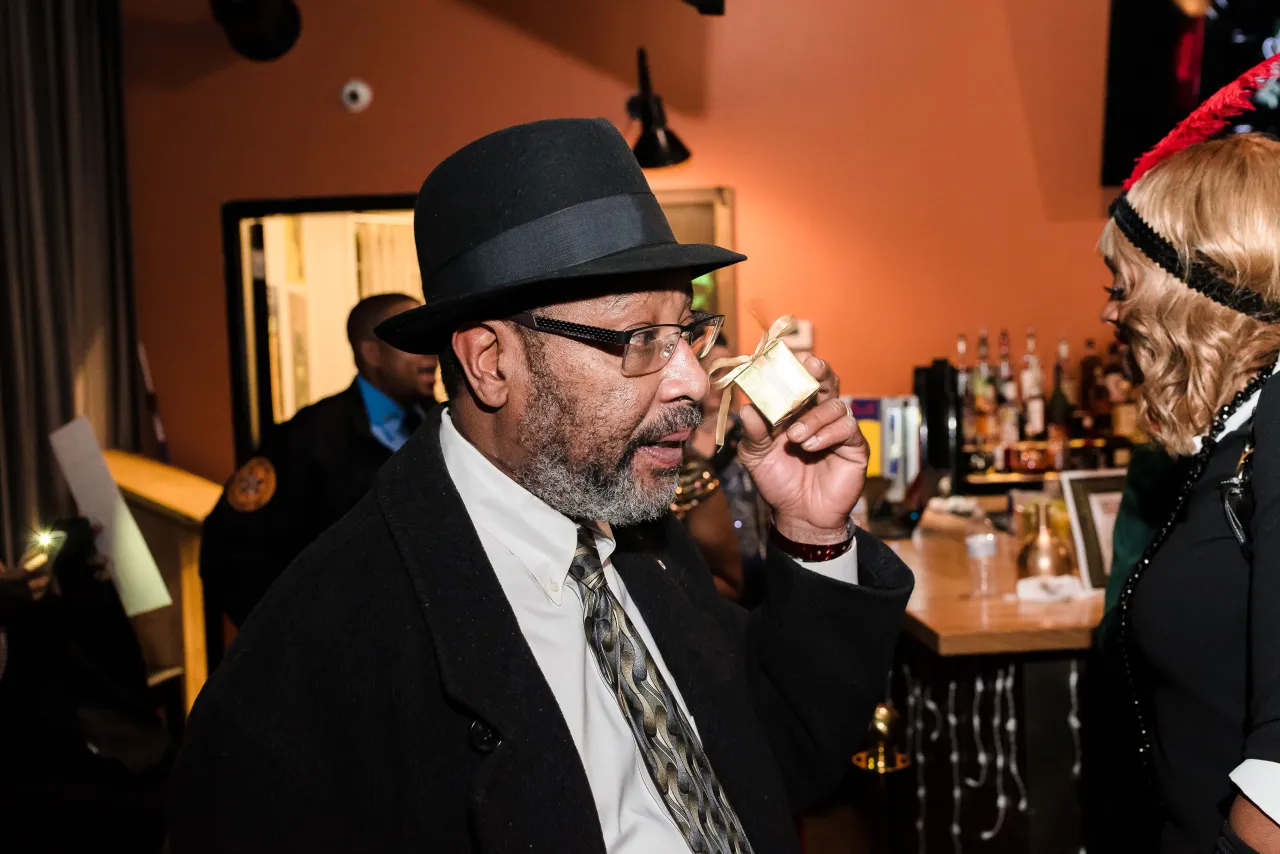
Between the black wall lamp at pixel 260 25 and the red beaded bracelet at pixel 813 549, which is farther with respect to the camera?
the black wall lamp at pixel 260 25

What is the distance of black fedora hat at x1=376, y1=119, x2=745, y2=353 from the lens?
1187 millimetres

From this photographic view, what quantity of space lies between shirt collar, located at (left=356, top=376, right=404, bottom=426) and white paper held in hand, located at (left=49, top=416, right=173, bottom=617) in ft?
2.53

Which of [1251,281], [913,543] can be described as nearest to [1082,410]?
[913,543]

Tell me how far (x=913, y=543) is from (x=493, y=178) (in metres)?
3.06

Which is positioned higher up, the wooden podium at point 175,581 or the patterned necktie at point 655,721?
the patterned necktie at point 655,721

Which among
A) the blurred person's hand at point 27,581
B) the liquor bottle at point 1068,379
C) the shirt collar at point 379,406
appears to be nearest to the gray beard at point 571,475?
the blurred person's hand at point 27,581

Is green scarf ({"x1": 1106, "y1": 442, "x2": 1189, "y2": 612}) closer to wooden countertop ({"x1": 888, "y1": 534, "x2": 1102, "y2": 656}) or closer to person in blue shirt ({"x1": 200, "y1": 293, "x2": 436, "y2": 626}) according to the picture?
wooden countertop ({"x1": 888, "y1": 534, "x2": 1102, "y2": 656})

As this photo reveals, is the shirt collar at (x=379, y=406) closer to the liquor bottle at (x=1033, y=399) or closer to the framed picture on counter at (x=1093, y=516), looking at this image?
Answer: the framed picture on counter at (x=1093, y=516)

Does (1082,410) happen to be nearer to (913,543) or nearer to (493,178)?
(913,543)

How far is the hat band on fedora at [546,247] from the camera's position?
1185mm

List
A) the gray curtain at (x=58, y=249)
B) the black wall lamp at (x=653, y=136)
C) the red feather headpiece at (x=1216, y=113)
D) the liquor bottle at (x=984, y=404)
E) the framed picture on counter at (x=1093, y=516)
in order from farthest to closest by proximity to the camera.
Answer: the liquor bottle at (x=984, y=404) → the black wall lamp at (x=653, y=136) → the gray curtain at (x=58, y=249) → the framed picture on counter at (x=1093, y=516) → the red feather headpiece at (x=1216, y=113)

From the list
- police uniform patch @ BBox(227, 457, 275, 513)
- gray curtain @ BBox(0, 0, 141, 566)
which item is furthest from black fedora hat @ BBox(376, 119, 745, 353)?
gray curtain @ BBox(0, 0, 141, 566)

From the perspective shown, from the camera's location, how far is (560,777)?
1105mm

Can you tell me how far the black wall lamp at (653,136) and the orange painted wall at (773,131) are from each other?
0.64 metres
